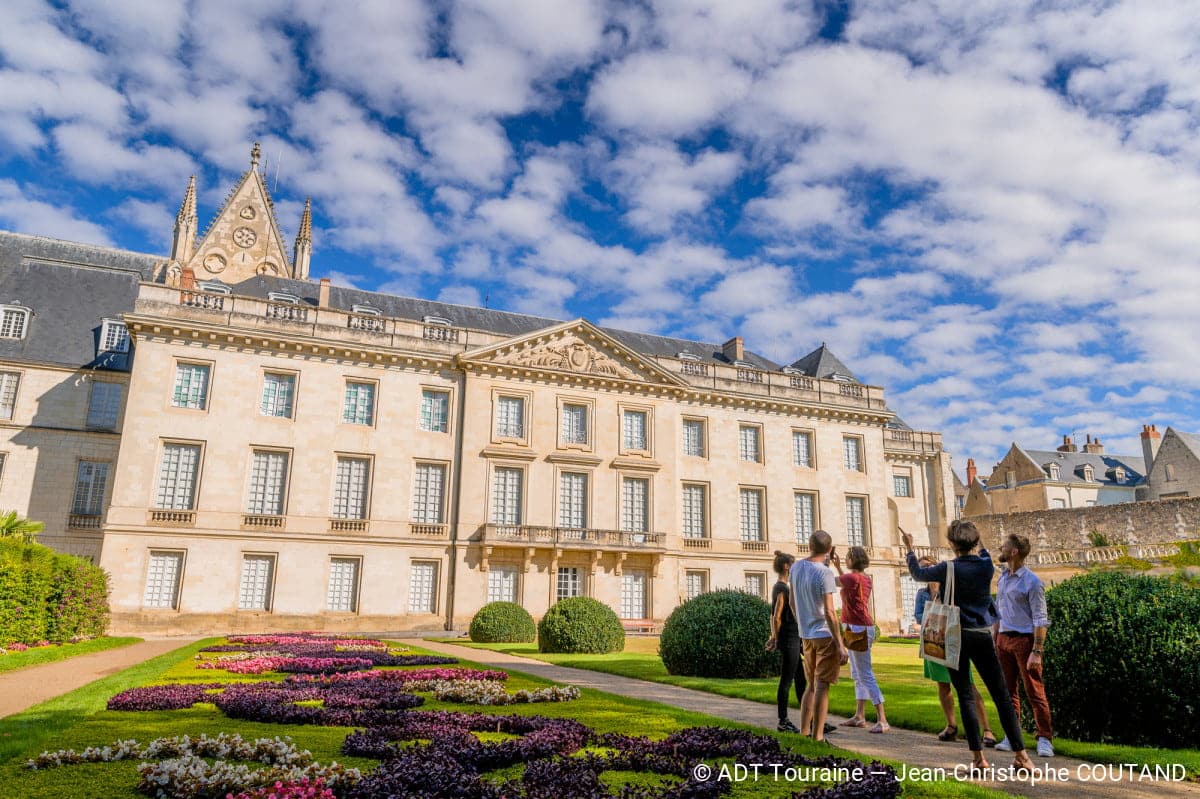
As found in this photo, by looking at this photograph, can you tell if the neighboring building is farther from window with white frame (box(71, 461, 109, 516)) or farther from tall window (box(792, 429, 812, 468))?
window with white frame (box(71, 461, 109, 516))

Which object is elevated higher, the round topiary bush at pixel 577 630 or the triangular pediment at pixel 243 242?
the triangular pediment at pixel 243 242

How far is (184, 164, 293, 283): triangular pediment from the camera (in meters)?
40.9

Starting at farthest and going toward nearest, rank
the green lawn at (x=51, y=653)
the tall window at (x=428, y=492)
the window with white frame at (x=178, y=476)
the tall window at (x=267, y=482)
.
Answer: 1. the tall window at (x=428, y=492)
2. the tall window at (x=267, y=482)
3. the window with white frame at (x=178, y=476)
4. the green lawn at (x=51, y=653)

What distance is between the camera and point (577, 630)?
18.8 metres

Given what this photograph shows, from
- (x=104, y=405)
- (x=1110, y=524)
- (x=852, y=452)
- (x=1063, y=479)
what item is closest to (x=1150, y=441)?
(x=1063, y=479)

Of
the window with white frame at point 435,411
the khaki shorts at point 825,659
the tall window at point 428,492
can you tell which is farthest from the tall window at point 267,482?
the khaki shorts at point 825,659

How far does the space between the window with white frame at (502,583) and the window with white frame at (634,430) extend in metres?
7.01

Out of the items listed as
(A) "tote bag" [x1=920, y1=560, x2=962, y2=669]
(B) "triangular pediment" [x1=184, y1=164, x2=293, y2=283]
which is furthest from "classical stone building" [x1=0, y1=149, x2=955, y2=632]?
(A) "tote bag" [x1=920, y1=560, x2=962, y2=669]

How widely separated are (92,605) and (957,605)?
71.7 feet

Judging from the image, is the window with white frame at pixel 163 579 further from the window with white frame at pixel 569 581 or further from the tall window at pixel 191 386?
the window with white frame at pixel 569 581

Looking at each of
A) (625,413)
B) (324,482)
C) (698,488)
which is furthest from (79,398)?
(698,488)

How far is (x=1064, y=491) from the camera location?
181 ft

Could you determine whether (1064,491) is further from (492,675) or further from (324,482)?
(492,675)

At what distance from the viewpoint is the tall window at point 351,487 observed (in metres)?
28.1
